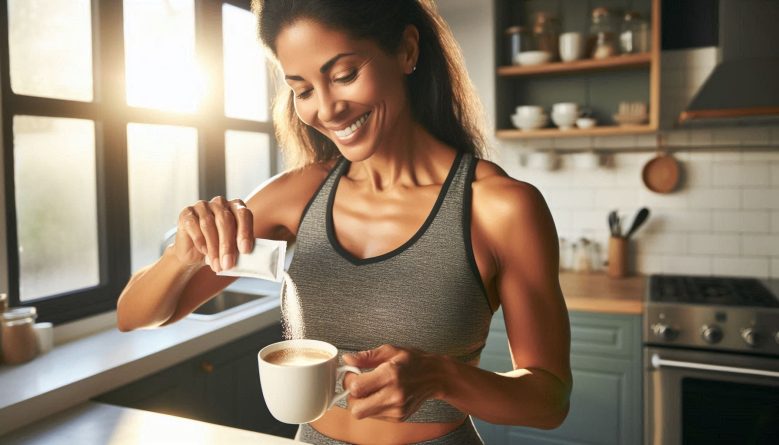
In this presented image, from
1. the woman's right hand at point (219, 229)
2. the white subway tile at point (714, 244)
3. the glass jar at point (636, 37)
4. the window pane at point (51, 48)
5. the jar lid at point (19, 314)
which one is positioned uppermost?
the glass jar at point (636, 37)

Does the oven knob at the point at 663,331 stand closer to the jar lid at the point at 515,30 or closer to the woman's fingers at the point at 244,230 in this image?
the jar lid at the point at 515,30

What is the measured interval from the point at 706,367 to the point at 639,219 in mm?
882

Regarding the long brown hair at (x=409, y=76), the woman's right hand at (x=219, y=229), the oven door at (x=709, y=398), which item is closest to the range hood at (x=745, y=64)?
the oven door at (x=709, y=398)

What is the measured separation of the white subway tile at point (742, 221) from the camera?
2.83 metres

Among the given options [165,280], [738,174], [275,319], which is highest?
[738,174]

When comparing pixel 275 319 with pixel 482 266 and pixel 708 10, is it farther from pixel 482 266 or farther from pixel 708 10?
pixel 708 10

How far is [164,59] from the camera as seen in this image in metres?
2.55

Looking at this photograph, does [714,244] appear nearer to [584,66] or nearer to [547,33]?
[584,66]

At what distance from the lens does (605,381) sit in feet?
8.13

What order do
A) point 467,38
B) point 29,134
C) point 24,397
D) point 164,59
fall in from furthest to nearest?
point 467,38 → point 164,59 → point 29,134 → point 24,397

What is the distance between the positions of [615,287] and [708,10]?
1.36m

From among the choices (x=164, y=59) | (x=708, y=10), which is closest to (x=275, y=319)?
(x=164, y=59)

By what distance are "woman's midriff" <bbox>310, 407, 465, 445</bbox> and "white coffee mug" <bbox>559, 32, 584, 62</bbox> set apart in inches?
86.5

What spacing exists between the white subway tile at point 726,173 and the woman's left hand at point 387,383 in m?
2.63
